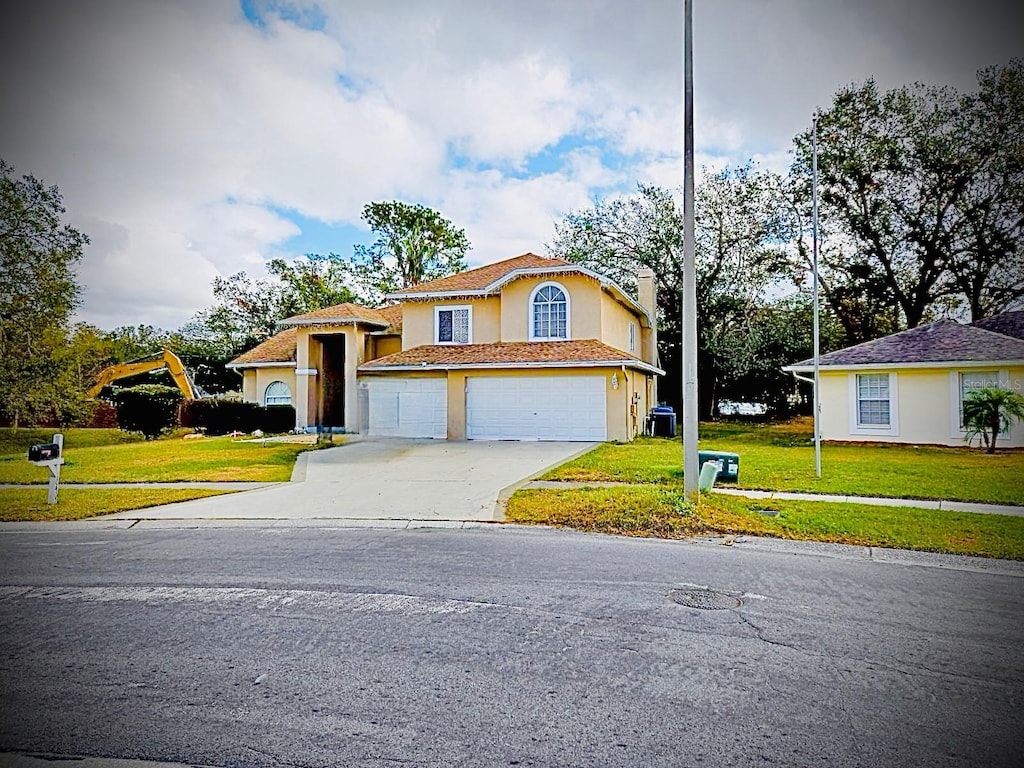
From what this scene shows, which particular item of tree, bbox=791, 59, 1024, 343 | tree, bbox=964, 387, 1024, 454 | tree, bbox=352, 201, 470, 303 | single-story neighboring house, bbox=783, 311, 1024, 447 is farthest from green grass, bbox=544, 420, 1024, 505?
tree, bbox=352, 201, 470, 303

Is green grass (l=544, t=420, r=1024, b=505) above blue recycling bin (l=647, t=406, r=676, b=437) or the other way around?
the other way around

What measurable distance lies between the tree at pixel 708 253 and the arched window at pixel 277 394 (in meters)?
15.9

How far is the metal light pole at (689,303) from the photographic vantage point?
363 inches

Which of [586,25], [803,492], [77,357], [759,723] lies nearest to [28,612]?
[759,723]

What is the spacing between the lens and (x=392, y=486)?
40.4 feet

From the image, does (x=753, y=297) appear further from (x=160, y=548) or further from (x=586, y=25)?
(x=160, y=548)

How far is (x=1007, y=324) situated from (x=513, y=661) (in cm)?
2421

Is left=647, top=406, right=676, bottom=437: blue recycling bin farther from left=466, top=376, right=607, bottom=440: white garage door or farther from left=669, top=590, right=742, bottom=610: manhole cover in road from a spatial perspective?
left=669, top=590, right=742, bottom=610: manhole cover in road

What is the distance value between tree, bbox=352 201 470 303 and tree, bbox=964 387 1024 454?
32.4m

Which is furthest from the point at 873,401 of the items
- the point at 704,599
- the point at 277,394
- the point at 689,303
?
the point at 277,394

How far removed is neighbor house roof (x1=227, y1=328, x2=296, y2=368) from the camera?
1081 inches

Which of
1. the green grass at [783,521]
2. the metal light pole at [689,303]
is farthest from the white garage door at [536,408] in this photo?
the metal light pole at [689,303]

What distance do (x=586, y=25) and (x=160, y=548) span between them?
8717mm

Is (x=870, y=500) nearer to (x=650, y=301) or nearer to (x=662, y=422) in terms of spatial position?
(x=662, y=422)
